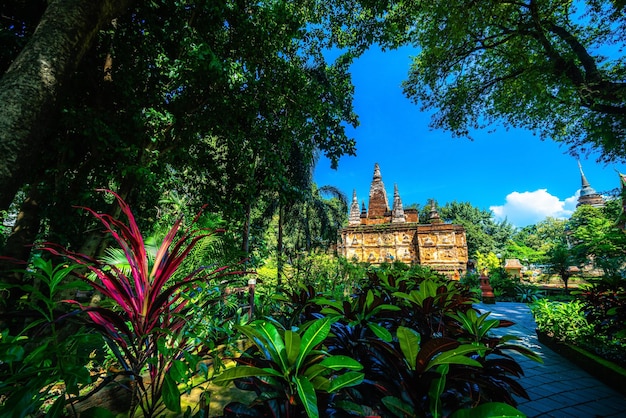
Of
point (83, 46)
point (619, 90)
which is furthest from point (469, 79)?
point (83, 46)

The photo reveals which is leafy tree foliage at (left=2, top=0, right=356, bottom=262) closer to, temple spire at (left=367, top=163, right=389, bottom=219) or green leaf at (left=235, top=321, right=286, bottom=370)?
green leaf at (left=235, top=321, right=286, bottom=370)

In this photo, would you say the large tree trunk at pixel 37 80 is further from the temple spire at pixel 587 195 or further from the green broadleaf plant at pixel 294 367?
the temple spire at pixel 587 195

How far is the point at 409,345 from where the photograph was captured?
113cm

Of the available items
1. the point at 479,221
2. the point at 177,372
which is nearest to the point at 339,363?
the point at 177,372

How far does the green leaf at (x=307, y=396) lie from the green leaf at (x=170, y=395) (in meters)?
0.47

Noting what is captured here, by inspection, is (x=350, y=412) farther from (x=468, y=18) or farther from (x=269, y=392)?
(x=468, y=18)

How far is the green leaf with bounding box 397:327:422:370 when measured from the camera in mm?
1109

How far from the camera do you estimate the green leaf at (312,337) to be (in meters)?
1.02

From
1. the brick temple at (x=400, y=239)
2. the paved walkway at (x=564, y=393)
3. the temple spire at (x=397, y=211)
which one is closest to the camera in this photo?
the paved walkway at (x=564, y=393)

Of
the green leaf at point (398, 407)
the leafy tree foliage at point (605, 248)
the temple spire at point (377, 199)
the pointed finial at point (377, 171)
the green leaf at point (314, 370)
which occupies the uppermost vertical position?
the pointed finial at point (377, 171)

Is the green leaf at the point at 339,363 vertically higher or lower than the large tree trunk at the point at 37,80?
lower

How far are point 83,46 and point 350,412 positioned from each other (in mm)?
3725

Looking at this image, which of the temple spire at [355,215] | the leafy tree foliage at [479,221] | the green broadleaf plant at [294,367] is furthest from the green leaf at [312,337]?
the leafy tree foliage at [479,221]

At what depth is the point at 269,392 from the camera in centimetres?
96
